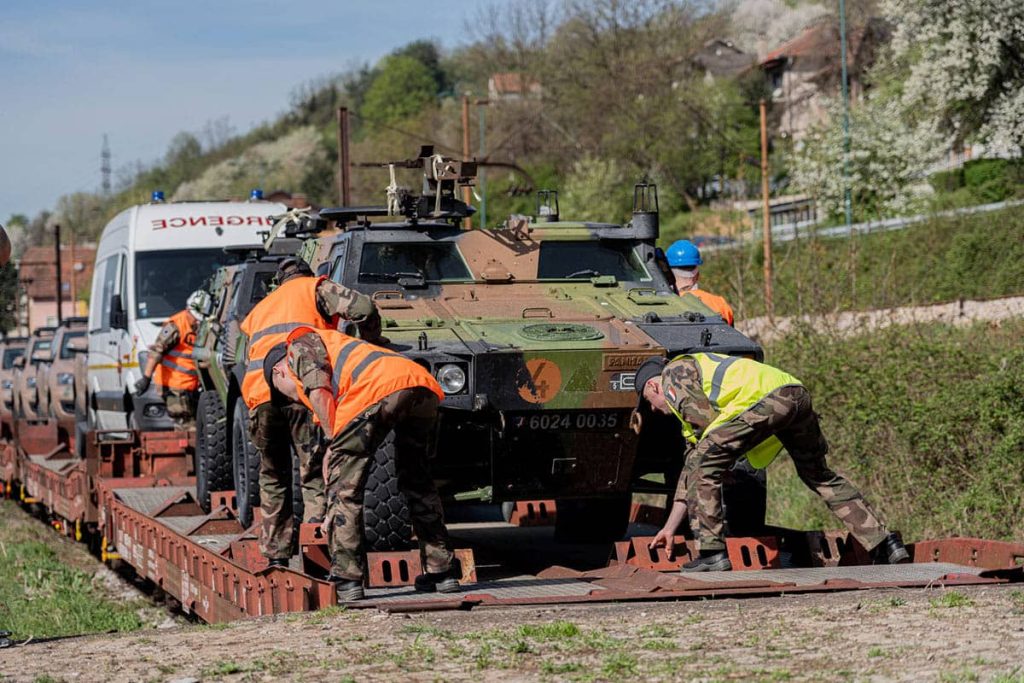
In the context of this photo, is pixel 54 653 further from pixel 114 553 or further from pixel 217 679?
pixel 114 553

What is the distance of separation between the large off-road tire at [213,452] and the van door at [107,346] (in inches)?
149

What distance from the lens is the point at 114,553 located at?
12.8 metres

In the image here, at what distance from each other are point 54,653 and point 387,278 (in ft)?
11.5

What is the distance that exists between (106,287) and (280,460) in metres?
8.43

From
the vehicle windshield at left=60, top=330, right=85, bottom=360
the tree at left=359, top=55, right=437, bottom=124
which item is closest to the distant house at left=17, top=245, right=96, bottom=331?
the tree at left=359, top=55, right=437, bottom=124

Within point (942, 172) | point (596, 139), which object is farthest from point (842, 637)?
point (596, 139)

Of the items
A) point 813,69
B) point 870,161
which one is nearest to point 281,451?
point 870,161

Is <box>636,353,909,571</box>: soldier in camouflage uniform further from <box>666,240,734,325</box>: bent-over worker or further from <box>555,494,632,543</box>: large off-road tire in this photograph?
<box>555,494,632,543</box>: large off-road tire

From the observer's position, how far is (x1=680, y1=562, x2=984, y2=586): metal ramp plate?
27.1 feet

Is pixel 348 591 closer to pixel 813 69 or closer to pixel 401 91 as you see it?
pixel 813 69

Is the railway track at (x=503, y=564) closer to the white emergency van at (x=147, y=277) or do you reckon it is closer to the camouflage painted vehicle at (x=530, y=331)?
the camouflage painted vehicle at (x=530, y=331)

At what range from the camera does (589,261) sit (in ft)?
34.7

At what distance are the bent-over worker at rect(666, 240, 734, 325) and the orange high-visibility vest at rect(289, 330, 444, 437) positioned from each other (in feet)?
9.85

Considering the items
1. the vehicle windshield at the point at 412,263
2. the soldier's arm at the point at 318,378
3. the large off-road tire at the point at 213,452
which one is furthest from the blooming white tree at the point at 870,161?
the soldier's arm at the point at 318,378
